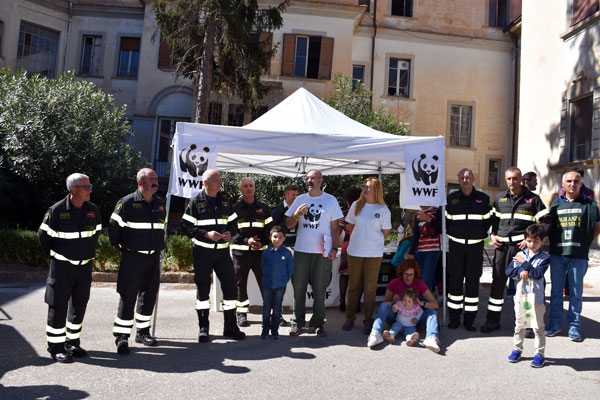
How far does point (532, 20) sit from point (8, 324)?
689 inches

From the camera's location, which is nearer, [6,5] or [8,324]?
[8,324]

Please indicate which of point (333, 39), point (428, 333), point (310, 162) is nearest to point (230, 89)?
point (333, 39)

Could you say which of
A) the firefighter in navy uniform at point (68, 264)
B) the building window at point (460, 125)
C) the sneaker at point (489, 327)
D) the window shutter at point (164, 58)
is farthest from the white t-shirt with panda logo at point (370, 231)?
the building window at point (460, 125)

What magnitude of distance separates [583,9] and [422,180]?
37.3 ft

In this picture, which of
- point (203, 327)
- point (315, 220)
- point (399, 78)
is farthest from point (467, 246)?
point (399, 78)

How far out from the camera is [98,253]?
398 inches

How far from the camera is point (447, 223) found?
A: 6.50 m

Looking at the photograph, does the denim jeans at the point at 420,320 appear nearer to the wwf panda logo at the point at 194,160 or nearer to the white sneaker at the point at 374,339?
the white sneaker at the point at 374,339

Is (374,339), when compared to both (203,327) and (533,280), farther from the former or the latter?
(203,327)

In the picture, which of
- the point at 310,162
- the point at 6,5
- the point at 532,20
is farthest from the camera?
the point at 6,5

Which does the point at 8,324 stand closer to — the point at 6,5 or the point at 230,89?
the point at 230,89

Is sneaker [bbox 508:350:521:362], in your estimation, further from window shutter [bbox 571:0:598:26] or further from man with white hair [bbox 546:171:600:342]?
window shutter [bbox 571:0:598:26]

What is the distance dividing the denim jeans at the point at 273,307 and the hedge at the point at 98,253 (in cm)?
463

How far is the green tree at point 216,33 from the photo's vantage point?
571 inches
